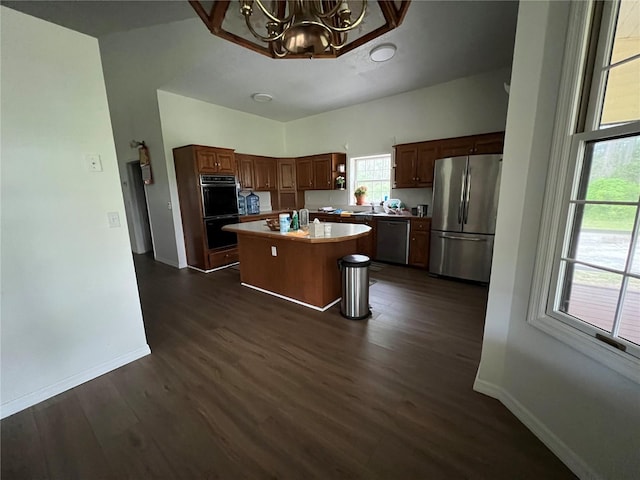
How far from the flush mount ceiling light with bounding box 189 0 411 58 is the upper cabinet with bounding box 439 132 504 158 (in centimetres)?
255

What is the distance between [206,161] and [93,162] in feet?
8.23

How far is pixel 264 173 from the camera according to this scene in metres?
5.64

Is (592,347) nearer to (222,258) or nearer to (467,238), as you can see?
(467,238)

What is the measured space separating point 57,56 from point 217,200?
284cm

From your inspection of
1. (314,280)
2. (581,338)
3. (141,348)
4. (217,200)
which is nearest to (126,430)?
(141,348)

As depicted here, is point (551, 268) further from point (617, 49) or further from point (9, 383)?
point (9, 383)

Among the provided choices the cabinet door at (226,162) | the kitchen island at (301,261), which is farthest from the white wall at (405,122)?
the kitchen island at (301,261)

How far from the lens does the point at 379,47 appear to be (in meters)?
2.87

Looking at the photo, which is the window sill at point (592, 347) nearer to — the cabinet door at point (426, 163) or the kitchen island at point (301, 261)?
the kitchen island at point (301, 261)

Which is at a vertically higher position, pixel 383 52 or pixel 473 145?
pixel 383 52

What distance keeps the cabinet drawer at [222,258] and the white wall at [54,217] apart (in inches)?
97.1

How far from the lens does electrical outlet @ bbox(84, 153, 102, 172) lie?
69.9 inches

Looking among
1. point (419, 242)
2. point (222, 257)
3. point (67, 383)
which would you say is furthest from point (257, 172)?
point (67, 383)

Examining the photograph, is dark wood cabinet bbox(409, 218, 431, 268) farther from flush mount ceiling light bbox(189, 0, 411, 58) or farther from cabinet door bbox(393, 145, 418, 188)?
flush mount ceiling light bbox(189, 0, 411, 58)
